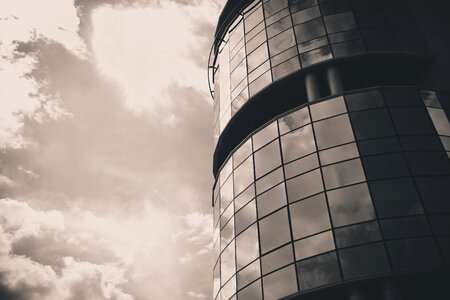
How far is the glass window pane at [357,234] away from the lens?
17.0 m

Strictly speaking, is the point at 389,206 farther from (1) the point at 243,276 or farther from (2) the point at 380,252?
(1) the point at 243,276

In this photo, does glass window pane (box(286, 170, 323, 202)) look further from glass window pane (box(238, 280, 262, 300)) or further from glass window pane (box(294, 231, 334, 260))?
glass window pane (box(238, 280, 262, 300))

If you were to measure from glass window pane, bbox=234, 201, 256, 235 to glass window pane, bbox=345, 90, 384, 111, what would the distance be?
8.09 metres

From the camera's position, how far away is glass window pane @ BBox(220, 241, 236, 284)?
2220 cm

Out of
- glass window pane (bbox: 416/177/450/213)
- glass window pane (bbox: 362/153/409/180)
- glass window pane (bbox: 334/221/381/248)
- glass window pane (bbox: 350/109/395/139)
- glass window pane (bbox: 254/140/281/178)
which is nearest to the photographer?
glass window pane (bbox: 334/221/381/248)

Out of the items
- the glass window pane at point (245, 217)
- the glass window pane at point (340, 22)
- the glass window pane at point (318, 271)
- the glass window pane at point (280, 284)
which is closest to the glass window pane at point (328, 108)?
the glass window pane at point (340, 22)

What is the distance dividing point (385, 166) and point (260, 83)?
11462 mm

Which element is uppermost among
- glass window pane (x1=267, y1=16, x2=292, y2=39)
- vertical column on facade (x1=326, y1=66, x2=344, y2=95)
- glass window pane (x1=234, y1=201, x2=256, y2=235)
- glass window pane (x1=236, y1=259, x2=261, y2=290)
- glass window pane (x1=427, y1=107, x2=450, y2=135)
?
glass window pane (x1=267, y1=16, x2=292, y2=39)

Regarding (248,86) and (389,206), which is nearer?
(389,206)

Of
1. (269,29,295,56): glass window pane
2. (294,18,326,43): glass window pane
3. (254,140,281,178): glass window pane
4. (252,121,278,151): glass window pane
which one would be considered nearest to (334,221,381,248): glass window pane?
(254,140,281,178): glass window pane

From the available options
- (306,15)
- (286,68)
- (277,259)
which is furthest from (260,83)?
(277,259)

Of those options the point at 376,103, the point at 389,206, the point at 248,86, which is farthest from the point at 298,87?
the point at 389,206

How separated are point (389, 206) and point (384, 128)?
4626mm

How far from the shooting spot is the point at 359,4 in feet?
85.8
